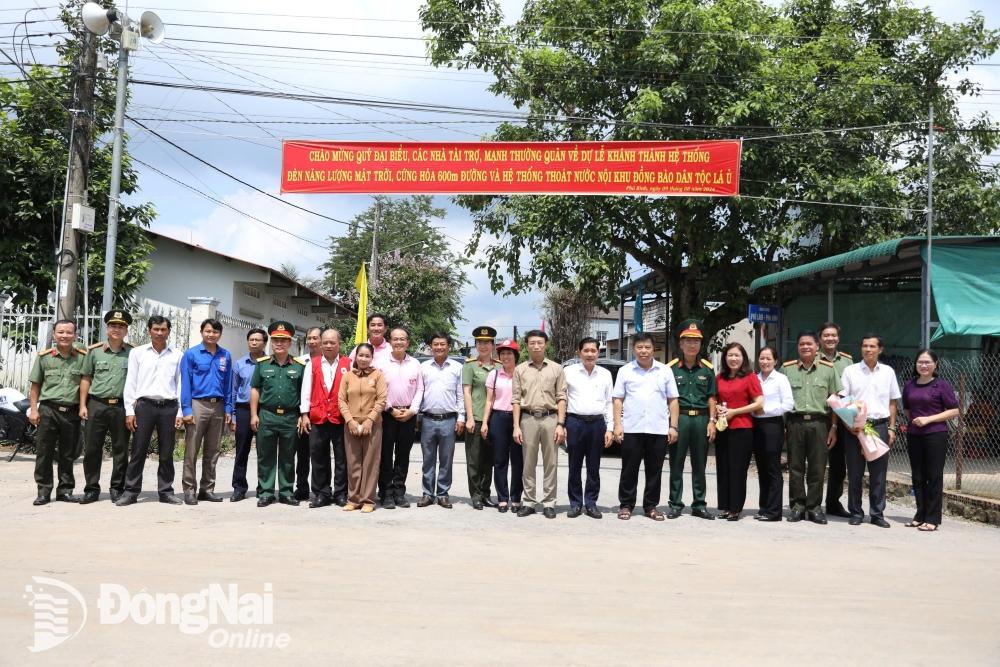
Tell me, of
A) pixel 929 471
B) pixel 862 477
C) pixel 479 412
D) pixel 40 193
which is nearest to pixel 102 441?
pixel 479 412

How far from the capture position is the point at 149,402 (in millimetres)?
8883

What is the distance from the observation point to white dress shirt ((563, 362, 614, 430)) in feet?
29.5

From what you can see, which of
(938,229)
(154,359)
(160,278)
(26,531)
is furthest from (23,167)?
(938,229)

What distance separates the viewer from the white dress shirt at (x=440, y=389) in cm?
922

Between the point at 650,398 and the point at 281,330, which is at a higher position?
the point at 281,330

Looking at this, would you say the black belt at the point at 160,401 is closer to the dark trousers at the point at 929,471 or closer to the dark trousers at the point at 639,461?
the dark trousers at the point at 639,461

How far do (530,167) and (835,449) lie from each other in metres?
6.51

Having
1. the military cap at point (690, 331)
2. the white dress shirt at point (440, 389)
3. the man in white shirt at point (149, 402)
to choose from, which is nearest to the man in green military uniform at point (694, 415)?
the military cap at point (690, 331)

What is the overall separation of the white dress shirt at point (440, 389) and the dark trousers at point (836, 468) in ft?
12.4

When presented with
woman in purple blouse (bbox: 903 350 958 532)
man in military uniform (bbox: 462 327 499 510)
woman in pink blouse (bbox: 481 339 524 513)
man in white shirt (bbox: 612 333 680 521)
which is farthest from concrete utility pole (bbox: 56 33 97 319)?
woman in purple blouse (bbox: 903 350 958 532)

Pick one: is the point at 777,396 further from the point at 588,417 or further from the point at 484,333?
the point at 484,333

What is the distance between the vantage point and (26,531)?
23.8 ft

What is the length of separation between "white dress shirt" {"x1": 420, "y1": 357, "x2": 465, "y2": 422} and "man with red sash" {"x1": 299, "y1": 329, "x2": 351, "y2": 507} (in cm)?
81

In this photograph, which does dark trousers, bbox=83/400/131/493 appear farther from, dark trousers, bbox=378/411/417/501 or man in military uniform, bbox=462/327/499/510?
man in military uniform, bbox=462/327/499/510
